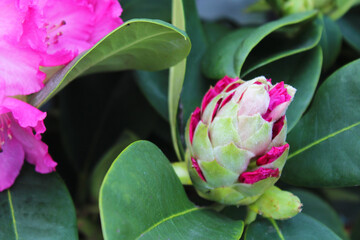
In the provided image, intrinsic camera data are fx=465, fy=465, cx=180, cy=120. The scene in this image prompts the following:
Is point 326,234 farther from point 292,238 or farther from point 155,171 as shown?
point 155,171

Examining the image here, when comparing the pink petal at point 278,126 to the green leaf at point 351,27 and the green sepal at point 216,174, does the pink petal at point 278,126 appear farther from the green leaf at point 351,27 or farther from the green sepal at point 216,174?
the green leaf at point 351,27

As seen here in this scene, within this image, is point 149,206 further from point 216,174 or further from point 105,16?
point 105,16

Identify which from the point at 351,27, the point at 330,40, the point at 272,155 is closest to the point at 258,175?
the point at 272,155

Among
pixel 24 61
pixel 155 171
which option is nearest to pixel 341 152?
pixel 155 171

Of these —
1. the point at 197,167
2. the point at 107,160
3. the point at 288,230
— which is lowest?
the point at 107,160

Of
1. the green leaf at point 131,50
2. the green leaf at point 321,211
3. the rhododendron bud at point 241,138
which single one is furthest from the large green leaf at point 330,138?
the green leaf at point 321,211

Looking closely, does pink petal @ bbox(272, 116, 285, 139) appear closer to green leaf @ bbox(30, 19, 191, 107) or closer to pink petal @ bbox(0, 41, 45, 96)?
green leaf @ bbox(30, 19, 191, 107)

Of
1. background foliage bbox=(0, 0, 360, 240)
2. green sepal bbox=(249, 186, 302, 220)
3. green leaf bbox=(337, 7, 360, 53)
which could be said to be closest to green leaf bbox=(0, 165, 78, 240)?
background foliage bbox=(0, 0, 360, 240)
